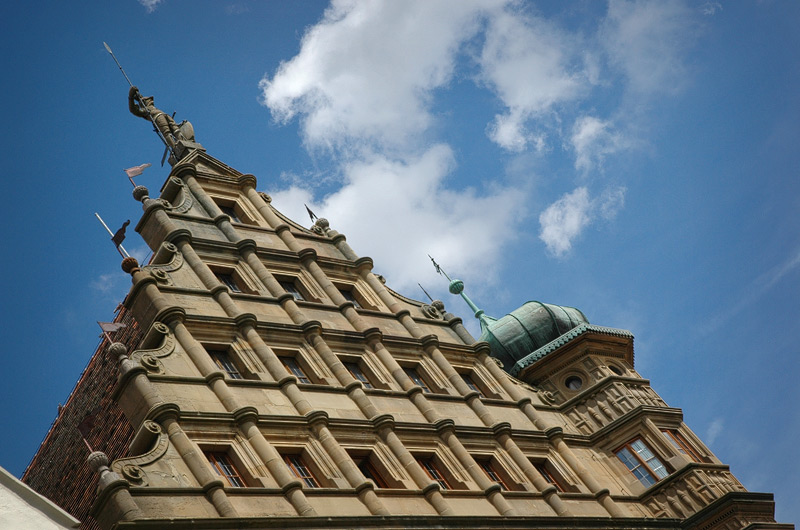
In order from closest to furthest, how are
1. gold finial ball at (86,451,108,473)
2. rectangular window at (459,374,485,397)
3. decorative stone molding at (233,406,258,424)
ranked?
gold finial ball at (86,451,108,473) < decorative stone molding at (233,406,258,424) < rectangular window at (459,374,485,397)

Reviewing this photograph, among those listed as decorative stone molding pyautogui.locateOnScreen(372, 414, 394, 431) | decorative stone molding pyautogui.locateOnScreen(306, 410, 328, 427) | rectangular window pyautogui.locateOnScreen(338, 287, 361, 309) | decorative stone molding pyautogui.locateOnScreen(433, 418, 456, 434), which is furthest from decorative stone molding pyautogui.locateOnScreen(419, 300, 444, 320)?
decorative stone molding pyautogui.locateOnScreen(306, 410, 328, 427)

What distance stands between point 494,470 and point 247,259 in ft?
31.3

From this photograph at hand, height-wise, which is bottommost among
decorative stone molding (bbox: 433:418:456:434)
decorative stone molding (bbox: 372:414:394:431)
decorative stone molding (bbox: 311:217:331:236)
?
decorative stone molding (bbox: 433:418:456:434)

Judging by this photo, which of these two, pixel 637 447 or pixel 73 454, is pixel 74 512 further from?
pixel 637 447

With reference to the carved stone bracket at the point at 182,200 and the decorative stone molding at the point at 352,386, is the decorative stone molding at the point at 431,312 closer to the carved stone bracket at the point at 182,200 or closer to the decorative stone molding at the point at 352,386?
the decorative stone molding at the point at 352,386

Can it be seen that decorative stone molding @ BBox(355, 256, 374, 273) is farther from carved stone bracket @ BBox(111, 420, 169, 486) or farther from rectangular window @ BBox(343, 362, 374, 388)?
carved stone bracket @ BBox(111, 420, 169, 486)

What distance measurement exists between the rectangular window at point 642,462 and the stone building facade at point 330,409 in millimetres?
64

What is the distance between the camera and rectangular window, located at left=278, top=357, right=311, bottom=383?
101 feet

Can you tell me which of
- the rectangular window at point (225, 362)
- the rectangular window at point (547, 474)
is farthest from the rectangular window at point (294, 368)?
the rectangular window at point (547, 474)

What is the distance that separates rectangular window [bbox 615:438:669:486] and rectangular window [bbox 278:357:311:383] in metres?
11.5

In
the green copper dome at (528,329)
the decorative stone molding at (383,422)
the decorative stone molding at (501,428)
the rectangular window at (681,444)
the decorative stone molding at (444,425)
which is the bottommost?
the rectangular window at (681,444)

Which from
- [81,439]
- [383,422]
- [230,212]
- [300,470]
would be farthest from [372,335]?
[81,439]

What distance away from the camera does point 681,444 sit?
36.5m

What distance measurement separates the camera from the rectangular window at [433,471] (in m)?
30.5
